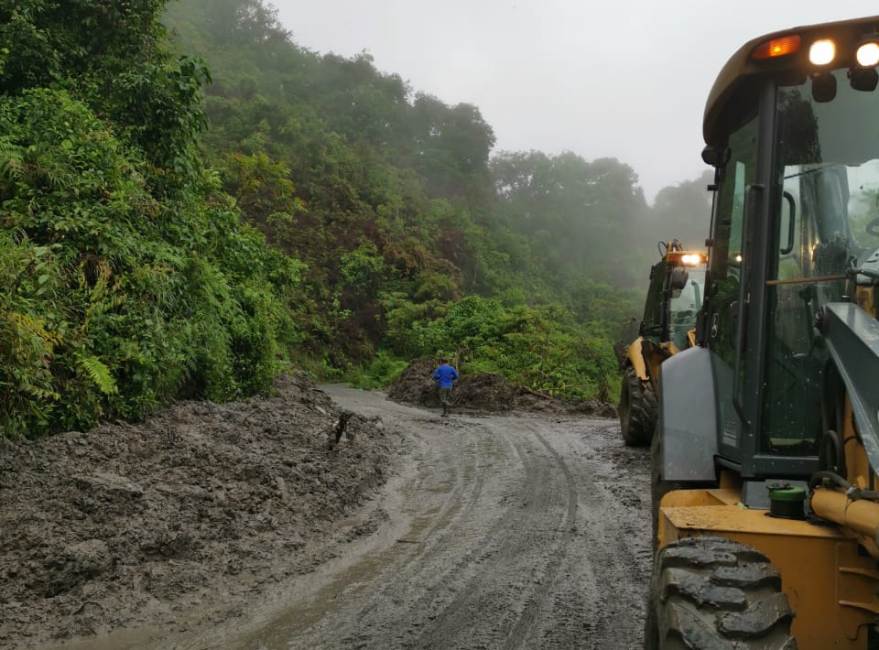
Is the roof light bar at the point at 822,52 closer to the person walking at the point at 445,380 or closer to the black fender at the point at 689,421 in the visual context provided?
the black fender at the point at 689,421

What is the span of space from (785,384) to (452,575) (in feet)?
10.5

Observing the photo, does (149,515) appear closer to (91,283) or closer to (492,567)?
(492,567)

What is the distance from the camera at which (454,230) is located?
45.7m

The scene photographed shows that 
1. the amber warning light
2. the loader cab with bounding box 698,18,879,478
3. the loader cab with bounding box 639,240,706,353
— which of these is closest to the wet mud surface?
the loader cab with bounding box 698,18,879,478

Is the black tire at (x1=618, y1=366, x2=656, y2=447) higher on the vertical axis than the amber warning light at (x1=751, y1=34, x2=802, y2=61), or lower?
lower

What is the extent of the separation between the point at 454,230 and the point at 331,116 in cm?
1521

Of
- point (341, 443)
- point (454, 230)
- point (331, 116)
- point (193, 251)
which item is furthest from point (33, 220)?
point (331, 116)

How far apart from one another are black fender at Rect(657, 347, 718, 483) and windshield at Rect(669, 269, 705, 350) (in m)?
6.85

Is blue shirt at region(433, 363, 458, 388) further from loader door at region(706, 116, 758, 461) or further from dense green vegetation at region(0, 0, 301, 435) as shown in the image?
loader door at region(706, 116, 758, 461)

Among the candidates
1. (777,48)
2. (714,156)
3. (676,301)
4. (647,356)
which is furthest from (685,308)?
(777,48)

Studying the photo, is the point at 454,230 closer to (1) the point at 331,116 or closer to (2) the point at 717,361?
(1) the point at 331,116

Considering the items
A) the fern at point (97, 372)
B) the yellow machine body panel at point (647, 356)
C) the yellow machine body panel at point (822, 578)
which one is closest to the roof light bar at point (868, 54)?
the yellow machine body panel at point (822, 578)

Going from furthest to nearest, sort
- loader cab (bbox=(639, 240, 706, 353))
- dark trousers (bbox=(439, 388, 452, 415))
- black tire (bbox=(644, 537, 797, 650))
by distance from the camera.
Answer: dark trousers (bbox=(439, 388, 452, 415)) → loader cab (bbox=(639, 240, 706, 353)) → black tire (bbox=(644, 537, 797, 650))

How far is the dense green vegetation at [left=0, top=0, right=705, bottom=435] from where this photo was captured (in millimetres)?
7750
